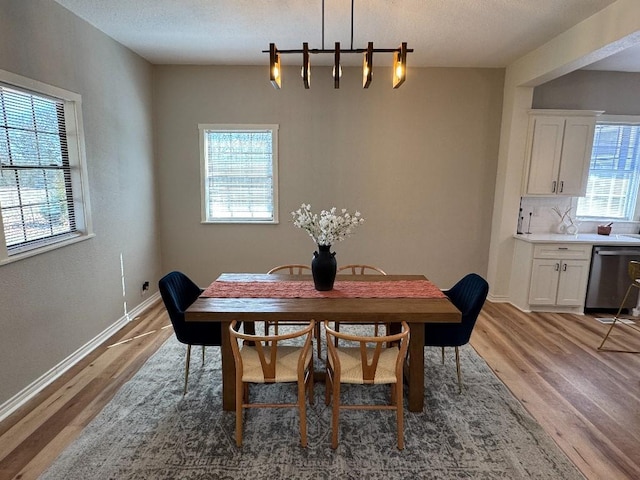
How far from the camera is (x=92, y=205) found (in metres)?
3.38

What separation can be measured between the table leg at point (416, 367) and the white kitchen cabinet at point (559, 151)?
2972 mm

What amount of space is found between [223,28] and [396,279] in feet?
8.85

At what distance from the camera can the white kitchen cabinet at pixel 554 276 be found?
424cm

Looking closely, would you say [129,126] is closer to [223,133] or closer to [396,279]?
[223,133]

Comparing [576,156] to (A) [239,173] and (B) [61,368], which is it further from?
(B) [61,368]

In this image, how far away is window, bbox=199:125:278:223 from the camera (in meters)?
4.68

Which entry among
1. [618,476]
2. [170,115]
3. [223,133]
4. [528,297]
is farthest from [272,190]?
[618,476]

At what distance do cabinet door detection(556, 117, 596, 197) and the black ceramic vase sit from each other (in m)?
3.37

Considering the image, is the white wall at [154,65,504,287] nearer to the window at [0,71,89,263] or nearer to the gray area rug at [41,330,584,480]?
the window at [0,71,89,263]

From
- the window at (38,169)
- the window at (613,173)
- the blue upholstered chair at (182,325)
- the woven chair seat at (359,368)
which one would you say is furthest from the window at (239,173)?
the window at (613,173)

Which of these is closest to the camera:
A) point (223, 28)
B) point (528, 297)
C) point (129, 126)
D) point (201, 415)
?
point (201, 415)

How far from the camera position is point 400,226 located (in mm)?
4867

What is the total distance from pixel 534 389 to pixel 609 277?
2.32 metres

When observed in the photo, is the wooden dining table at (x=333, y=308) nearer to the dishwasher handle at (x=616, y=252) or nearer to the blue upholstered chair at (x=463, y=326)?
the blue upholstered chair at (x=463, y=326)
